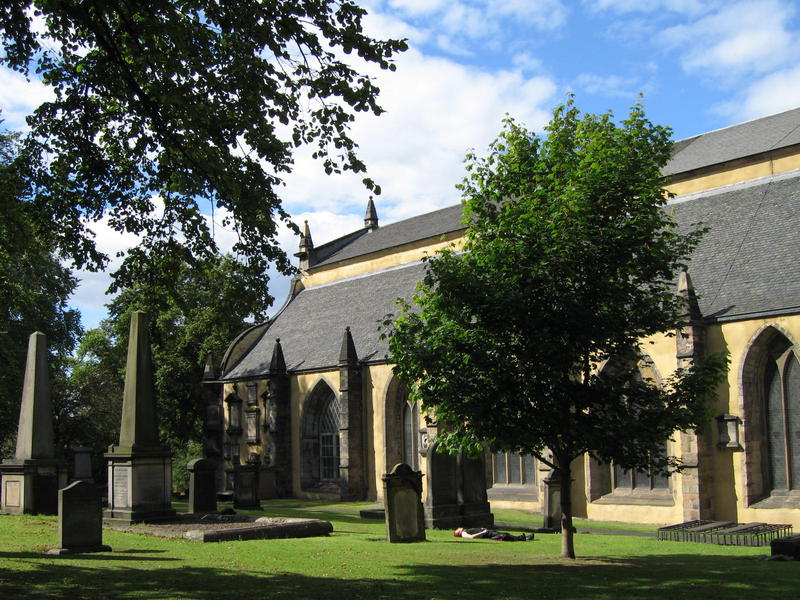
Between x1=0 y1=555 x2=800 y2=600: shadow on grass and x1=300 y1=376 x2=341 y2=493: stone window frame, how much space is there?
81.7 ft

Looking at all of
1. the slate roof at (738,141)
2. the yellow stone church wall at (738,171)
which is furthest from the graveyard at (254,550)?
the slate roof at (738,141)

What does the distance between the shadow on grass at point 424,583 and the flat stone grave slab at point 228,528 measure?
3906 millimetres

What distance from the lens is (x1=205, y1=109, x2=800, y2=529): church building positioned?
21953 millimetres

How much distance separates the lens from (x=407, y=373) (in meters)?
14.3

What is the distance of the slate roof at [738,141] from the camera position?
27.5 m

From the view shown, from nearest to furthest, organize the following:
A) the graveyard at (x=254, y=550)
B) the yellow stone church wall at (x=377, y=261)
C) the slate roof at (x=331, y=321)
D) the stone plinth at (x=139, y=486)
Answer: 1. the graveyard at (x=254, y=550)
2. the stone plinth at (x=139, y=486)
3. the slate roof at (x=331, y=321)
4. the yellow stone church wall at (x=377, y=261)

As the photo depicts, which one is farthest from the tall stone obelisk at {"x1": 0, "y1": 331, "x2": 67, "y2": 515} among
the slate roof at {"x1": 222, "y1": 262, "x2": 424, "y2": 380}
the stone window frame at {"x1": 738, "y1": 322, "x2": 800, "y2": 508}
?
the stone window frame at {"x1": 738, "y1": 322, "x2": 800, "y2": 508}

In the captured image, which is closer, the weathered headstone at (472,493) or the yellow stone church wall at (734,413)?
the yellow stone church wall at (734,413)

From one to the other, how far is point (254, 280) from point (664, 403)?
760cm

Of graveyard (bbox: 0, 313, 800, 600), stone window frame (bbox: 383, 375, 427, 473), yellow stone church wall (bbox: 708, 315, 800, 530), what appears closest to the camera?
graveyard (bbox: 0, 313, 800, 600)

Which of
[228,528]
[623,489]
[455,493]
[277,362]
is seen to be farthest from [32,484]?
[277,362]

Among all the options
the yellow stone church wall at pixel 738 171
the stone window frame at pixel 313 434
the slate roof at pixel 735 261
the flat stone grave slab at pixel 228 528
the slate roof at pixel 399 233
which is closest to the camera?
the flat stone grave slab at pixel 228 528

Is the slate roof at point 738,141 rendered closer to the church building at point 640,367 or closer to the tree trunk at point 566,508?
the church building at point 640,367

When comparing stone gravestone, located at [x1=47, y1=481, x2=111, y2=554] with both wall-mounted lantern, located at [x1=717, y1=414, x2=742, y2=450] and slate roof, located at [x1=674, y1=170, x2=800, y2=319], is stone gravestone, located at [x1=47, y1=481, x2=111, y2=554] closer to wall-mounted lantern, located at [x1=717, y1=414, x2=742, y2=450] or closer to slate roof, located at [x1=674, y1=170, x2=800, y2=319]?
wall-mounted lantern, located at [x1=717, y1=414, x2=742, y2=450]
